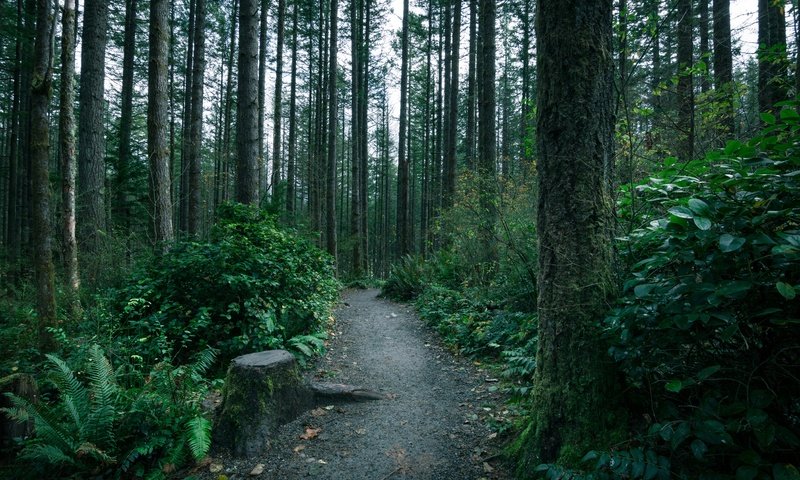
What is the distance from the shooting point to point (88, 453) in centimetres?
299

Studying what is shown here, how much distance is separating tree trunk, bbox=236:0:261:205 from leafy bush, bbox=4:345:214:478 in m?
6.65

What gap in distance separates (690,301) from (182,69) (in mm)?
24859

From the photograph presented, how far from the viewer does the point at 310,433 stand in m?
3.65

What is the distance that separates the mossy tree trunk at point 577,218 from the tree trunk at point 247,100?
8.50 meters

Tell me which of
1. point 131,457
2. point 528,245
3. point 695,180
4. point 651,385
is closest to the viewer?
point 695,180

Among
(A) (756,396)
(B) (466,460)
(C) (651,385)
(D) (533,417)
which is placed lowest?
(B) (466,460)

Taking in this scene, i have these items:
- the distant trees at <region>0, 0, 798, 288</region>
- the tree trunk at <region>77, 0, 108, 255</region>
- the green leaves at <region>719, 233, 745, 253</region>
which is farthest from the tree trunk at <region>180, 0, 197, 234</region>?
the green leaves at <region>719, 233, 745, 253</region>

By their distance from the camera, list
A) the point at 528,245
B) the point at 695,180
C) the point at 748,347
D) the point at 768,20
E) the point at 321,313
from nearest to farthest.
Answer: the point at 748,347 < the point at 695,180 < the point at 528,245 < the point at 321,313 < the point at 768,20

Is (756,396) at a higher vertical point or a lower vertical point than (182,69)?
lower

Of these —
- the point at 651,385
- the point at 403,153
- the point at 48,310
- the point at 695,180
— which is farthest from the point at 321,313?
the point at 403,153

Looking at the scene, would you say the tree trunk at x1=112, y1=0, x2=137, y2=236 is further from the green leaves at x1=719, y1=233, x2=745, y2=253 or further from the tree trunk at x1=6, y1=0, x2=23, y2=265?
the green leaves at x1=719, y1=233, x2=745, y2=253

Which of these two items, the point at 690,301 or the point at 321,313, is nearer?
the point at 690,301

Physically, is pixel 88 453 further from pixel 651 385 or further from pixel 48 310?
pixel 651 385

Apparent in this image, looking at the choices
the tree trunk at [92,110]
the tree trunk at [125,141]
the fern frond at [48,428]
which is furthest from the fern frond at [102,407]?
the tree trunk at [125,141]
